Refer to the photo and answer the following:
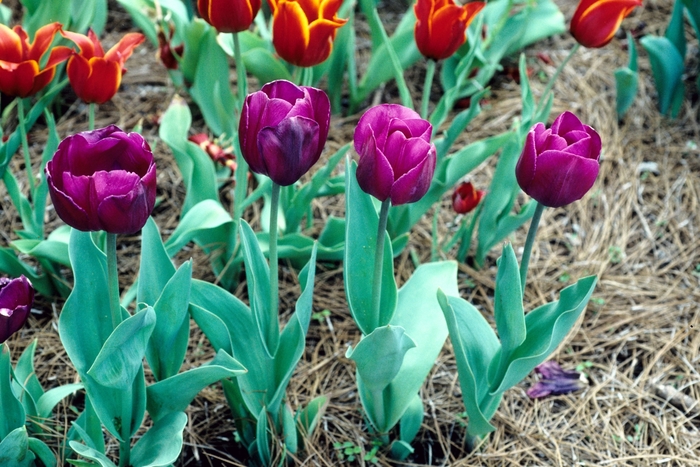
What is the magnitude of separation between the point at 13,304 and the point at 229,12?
0.67 meters

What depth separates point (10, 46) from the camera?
1.43m

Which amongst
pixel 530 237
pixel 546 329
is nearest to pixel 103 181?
pixel 530 237

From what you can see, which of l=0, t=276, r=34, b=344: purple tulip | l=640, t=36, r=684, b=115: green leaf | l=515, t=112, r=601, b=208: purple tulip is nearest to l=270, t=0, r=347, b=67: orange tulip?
l=515, t=112, r=601, b=208: purple tulip

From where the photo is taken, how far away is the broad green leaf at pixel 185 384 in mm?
1209

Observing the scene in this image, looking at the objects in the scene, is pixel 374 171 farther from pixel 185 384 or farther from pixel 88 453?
pixel 88 453

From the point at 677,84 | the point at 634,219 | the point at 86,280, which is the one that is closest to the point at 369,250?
the point at 86,280

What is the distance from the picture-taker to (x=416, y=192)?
3.73ft

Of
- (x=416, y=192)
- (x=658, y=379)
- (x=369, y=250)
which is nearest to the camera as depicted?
(x=416, y=192)

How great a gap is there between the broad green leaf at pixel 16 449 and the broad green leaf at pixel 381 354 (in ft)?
1.80

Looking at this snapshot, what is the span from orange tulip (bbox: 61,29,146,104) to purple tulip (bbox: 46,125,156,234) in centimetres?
47

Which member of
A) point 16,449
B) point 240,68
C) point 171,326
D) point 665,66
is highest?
point 240,68

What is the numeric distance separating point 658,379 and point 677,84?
1184mm

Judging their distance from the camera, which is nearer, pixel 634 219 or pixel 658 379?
pixel 658 379

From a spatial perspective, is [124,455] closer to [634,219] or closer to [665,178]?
[634,219]
